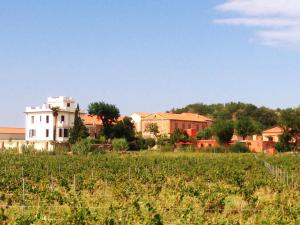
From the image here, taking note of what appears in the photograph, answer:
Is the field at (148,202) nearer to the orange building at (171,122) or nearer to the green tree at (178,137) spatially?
the green tree at (178,137)

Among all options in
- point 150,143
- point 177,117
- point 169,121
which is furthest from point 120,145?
point 177,117

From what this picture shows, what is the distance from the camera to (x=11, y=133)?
96.7 metres

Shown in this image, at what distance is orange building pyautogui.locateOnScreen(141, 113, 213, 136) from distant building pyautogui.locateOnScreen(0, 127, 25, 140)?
67.8ft

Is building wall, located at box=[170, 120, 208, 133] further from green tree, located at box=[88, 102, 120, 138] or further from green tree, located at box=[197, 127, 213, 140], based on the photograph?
green tree, located at box=[88, 102, 120, 138]

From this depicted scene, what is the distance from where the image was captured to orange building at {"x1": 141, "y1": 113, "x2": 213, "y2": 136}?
341 feet

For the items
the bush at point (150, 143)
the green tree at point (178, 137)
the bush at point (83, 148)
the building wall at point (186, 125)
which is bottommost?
the bush at point (83, 148)

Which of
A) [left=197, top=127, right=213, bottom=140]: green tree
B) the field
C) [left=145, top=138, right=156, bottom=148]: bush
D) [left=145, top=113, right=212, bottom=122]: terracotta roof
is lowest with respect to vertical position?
the field

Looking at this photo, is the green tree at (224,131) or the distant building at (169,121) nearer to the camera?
the green tree at (224,131)

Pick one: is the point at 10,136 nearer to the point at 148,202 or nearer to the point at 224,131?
the point at 224,131

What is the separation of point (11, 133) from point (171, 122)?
90.6 ft

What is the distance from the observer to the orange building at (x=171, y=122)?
104062 millimetres

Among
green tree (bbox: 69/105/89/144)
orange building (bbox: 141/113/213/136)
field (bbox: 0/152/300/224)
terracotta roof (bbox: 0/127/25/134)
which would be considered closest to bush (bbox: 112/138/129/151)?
green tree (bbox: 69/105/89/144)

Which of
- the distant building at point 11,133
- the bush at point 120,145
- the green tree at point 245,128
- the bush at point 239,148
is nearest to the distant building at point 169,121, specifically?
the green tree at point 245,128

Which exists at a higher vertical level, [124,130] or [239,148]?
[124,130]
